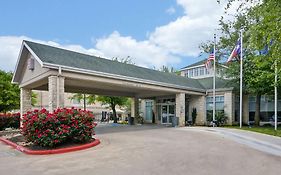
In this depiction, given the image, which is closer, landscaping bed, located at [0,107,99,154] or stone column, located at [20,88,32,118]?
landscaping bed, located at [0,107,99,154]

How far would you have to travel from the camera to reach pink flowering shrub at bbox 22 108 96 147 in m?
9.59

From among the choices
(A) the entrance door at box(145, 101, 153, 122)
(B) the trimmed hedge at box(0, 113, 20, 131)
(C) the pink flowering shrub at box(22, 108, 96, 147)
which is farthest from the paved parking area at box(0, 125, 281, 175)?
(A) the entrance door at box(145, 101, 153, 122)

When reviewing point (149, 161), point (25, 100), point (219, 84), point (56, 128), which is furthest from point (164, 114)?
point (149, 161)

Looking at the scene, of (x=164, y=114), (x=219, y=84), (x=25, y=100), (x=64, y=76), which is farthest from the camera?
(x=164, y=114)

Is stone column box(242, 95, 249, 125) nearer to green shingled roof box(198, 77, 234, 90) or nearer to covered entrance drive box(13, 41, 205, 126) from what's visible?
green shingled roof box(198, 77, 234, 90)

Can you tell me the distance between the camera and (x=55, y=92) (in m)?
12.6

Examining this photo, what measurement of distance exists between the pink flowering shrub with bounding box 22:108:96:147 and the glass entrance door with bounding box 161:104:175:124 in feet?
48.8

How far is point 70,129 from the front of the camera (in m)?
10.1

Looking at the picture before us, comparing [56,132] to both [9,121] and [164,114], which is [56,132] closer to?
[9,121]

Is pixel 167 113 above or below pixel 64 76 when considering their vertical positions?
below

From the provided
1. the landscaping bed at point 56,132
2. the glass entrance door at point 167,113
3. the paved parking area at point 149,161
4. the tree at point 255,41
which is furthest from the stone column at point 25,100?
the tree at point 255,41

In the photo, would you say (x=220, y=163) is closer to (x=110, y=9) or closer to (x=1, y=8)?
(x=110, y=9)

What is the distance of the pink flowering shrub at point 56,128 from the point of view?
378 inches

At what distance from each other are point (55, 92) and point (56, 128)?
128 inches
